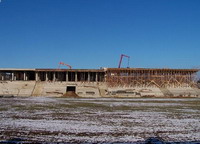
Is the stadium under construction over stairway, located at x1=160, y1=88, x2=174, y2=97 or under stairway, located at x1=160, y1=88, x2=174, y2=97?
over

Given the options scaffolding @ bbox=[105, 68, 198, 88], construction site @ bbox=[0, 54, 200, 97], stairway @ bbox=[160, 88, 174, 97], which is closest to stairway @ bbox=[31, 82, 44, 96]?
construction site @ bbox=[0, 54, 200, 97]

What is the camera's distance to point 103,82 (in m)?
65.1

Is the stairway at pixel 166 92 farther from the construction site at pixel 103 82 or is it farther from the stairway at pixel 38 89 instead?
the stairway at pixel 38 89

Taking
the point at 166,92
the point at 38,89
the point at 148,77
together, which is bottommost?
the point at 166,92

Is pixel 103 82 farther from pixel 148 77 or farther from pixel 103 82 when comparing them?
pixel 148 77

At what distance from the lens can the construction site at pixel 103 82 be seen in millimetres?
59406

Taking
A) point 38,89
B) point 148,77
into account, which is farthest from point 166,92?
point 38,89

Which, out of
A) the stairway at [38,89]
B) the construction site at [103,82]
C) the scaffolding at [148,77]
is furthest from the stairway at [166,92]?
the stairway at [38,89]

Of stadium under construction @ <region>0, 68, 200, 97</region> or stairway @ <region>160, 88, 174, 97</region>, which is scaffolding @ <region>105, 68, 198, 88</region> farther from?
stairway @ <region>160, 88, 174, 97</region>

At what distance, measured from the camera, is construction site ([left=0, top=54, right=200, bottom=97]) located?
5941cm

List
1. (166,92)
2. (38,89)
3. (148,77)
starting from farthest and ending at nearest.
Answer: (148,77)
(166,92)
(38,89)

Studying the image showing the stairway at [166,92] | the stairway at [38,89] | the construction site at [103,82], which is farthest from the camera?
the stairway at [166,92]

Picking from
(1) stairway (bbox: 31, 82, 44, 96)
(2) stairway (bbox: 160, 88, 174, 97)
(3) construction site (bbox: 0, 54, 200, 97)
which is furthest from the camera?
(2) stairway (bbox: 160, 88, 174, 97)

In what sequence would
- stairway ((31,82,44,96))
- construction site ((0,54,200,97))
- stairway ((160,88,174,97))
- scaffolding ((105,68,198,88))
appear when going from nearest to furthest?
stairway ((31,82,44,96)), construction site ((0,54,200,97)), stairway ((160,88,174,97)), scaffolding ((105,68,198,88))
